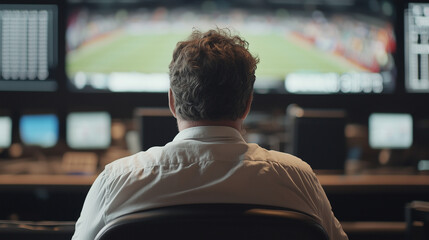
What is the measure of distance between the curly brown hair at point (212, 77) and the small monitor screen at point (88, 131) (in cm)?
285

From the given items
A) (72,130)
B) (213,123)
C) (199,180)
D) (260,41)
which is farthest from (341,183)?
(72,130)

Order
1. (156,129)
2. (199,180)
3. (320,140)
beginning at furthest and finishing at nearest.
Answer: (320,140) → (156,129) → (199,180)

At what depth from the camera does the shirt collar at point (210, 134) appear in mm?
1087

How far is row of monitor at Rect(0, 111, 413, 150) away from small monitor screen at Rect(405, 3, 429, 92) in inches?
13.2

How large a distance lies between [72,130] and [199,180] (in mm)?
3081

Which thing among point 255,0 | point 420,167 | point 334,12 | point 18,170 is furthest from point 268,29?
point 18,170

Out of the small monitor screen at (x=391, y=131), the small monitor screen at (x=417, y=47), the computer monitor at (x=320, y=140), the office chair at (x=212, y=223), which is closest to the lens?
the office chair at (x=212, y=223)

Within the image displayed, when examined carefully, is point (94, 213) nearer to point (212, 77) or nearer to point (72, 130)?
point (212, 77)

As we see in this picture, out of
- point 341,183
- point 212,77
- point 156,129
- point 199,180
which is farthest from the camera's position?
point 156,129

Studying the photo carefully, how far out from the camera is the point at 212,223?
0.79 meters

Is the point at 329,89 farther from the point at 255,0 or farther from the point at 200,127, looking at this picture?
the point at 200,127

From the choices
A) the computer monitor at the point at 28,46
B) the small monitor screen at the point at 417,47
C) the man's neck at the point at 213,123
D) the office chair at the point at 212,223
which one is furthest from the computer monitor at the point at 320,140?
the computer monitor at the point at 28,46

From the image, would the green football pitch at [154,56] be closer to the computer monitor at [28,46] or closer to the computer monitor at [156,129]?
the computer monitor at [28,46]

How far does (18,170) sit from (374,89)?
276 cm
